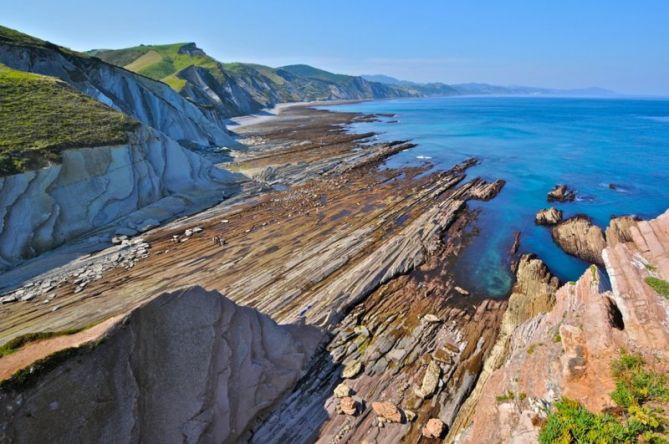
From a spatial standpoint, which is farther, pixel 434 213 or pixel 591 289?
pixel 434 213

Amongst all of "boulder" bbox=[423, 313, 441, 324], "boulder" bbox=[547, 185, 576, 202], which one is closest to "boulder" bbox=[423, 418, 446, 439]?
"boulder" bbox=[423, 313, 441, 324]

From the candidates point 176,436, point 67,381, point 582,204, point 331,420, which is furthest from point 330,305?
point 582,204

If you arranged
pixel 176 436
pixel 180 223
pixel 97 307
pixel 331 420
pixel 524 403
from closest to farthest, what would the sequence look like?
pixel 176 436 < pixel 524 403 < pixel 331 420 < pixel 97 307 < pixel 180 223

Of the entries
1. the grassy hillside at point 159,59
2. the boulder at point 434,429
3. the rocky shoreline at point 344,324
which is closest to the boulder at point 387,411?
the rocky shoreline at point 344,324

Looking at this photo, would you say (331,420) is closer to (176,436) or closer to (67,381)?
(176,436)

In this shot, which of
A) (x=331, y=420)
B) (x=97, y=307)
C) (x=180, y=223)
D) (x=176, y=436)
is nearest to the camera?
(x=176, y=436)

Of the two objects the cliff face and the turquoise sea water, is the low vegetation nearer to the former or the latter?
the turquoise sea water
